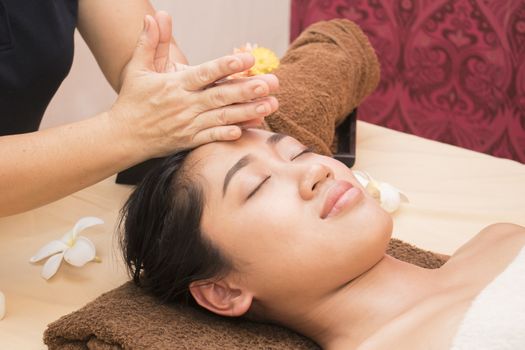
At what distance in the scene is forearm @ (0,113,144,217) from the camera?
1.32 m

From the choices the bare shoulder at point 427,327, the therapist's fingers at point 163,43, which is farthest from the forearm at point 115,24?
the bare shoulder at point 427,327

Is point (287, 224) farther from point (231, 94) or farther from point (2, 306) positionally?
point (2, 306)

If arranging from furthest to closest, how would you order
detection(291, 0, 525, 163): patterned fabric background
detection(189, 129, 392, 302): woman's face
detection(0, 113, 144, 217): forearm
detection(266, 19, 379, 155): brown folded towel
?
detection(291, 0, 525, 163): patterned fabric background
detection(266, 19, 379, 155): brown folded towel
detection(0, 113, 144, 217): forearm
detection(189, 129, 392, 302): woman's face

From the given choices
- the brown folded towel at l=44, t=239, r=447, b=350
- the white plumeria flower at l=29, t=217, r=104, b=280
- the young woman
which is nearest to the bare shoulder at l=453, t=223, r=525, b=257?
the young woman

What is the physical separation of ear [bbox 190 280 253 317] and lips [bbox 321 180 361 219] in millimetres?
198

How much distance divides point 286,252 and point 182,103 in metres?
0.33

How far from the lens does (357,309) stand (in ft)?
4.08

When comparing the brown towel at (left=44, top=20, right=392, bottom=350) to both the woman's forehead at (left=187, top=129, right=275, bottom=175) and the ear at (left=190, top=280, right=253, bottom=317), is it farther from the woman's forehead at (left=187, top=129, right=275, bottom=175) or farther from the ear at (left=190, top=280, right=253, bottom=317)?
the woman's forehead at (left=187, top=129, right=275, bottom=175)

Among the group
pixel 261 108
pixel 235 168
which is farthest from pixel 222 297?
pixel 261 108

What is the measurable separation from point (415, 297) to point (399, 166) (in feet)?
2.44

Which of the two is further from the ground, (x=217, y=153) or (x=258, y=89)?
(x=258, y=89)

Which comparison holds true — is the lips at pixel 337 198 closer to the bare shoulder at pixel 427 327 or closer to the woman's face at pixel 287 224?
the woman's face at pixel 287 224

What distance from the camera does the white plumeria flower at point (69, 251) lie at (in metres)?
1.51

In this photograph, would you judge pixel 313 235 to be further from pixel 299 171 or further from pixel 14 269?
pixel 14 269
